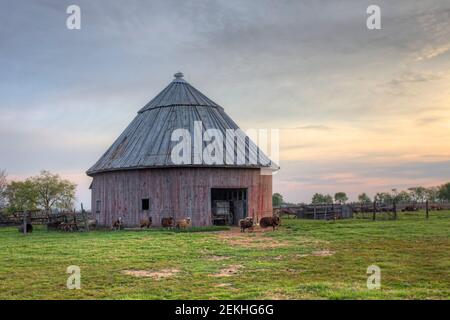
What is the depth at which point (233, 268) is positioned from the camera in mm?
13000

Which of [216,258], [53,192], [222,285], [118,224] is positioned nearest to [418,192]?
[53,192]

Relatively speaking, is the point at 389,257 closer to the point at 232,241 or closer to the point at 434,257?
the point at 434,257

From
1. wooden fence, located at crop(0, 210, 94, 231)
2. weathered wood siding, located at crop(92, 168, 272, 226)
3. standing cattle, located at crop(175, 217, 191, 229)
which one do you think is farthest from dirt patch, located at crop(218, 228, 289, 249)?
wooden fence, located at crop(0, 210, 94, 231)

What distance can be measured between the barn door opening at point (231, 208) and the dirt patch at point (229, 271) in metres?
18.1

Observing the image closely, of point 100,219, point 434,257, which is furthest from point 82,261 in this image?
point 100,219

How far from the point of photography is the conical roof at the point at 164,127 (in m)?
31.6

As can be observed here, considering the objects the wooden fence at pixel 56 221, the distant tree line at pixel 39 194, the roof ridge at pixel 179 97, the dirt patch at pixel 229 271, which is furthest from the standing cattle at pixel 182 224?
the distant tree line at pixel 39 194

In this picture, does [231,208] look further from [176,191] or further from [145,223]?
[145,223]

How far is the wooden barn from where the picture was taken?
99.8 ft

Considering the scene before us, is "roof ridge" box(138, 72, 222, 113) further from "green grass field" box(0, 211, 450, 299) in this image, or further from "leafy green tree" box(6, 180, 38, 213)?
"leafy green tree" box(6, 180, 38, 213)

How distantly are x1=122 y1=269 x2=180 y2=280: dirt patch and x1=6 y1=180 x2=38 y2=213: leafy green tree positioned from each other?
5121 centimetres

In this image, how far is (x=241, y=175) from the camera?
104 feet

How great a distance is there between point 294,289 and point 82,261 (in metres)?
7.73

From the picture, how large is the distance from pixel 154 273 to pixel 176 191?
59.0 feet
